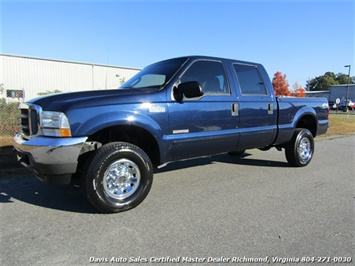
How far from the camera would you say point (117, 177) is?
3.83 m

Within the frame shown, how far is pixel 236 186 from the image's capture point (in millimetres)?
4938

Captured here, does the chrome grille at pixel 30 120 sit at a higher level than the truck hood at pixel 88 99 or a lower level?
lower

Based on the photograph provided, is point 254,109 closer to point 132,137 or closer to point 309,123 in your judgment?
point 132,137

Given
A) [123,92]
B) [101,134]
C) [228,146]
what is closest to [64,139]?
[101,134]

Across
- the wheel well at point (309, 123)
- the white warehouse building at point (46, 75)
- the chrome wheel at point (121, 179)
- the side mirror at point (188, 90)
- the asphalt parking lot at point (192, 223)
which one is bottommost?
the asphalt parking lot at point (192, 223)

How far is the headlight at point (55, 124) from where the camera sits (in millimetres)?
3449

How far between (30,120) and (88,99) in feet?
2.77

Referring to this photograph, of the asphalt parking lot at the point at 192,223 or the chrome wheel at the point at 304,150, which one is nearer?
the asphalt parking lot at the point at 192,223

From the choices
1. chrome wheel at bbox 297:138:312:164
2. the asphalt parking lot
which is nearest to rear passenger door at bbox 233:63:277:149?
the asphalt parking lot

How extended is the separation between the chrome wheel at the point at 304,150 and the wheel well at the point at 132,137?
3479 millimetres

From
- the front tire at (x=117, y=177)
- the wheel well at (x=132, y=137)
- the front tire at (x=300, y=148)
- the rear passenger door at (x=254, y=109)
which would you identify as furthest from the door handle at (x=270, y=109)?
the front tire at (x=117, y=177)

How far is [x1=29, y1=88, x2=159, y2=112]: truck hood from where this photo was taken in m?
3.52

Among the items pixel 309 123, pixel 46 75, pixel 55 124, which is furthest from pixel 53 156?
pixel 46 75

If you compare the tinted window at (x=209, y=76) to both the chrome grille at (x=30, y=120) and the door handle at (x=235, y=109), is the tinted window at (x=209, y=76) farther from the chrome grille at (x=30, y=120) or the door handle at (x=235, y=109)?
the chrome grille at (x=30, y=120)
